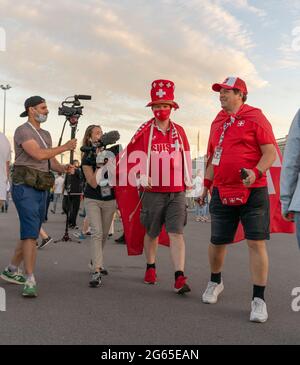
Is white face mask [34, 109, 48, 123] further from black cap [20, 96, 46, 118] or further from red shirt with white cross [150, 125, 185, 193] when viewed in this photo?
red shirt with white cross [150, 125, 185, 193]

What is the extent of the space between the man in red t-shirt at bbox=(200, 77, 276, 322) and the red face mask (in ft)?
2.75

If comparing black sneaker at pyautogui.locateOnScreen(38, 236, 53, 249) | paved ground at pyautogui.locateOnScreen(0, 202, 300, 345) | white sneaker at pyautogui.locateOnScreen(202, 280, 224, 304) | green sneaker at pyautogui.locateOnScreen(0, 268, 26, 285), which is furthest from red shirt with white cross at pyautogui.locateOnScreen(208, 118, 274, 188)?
black sneaker at pyautogui.locateOnScreen(38, 236, 53, 249)

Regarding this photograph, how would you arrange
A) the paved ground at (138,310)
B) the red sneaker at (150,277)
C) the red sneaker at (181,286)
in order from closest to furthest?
the paved ground at (138,310), the red sneaker at (181,286), the red sneaker at (150,277)

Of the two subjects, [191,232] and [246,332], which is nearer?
[246,332]

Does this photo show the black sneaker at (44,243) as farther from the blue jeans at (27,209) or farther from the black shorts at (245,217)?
the black shorts at (245,217)

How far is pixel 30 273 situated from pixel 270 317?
2276 mm

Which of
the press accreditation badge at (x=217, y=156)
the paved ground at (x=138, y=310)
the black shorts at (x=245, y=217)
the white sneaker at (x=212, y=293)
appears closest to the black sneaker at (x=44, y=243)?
the paved ground at (x=138, y=310)

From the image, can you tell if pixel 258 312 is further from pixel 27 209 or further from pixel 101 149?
pixel 101 149

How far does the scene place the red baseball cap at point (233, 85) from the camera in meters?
4.54

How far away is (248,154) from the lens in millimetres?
4406

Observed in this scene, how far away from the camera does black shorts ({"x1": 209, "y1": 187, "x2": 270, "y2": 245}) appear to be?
14.2 feet

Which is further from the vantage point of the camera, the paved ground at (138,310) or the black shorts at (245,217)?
the black shorts at (245,217)
